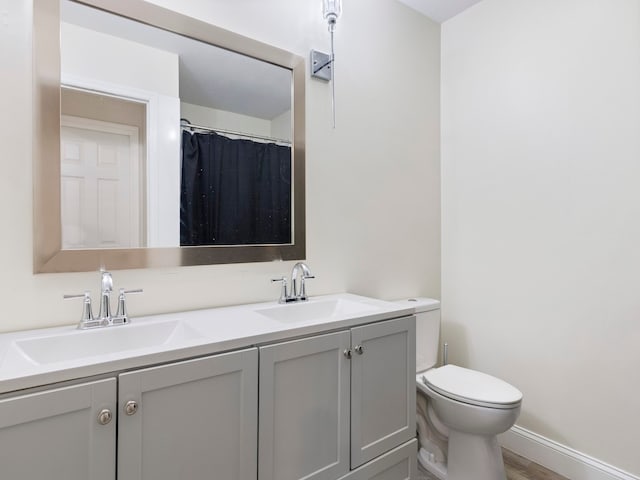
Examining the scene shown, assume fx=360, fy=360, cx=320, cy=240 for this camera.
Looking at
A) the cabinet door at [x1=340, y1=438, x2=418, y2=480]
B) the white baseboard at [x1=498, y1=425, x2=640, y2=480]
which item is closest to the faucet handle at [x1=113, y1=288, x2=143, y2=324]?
the cabinet door at [x1=340, y1=438, x2=418, y2=480]

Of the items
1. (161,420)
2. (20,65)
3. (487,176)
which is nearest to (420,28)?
(487,176)

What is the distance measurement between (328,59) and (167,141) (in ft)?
2.97

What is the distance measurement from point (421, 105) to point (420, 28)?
474 mm

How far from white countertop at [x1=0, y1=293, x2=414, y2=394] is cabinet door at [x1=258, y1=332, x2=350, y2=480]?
0.06 meters

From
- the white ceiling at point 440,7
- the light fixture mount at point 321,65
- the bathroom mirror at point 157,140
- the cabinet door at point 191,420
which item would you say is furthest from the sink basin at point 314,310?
the white ceiling at point 440,7

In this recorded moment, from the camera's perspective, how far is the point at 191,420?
3.12ft

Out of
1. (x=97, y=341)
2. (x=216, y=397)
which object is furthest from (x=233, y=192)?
(x=216, y=397)

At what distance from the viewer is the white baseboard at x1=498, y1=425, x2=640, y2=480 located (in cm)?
160

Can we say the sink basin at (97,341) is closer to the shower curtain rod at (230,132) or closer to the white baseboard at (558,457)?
the shower curtain rod at (230,132)

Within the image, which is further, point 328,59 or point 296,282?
point 328,59

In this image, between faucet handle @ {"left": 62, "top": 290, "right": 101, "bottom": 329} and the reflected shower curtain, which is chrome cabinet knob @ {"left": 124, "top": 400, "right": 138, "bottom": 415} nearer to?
faucet handle @ {"left": 62, "top": 290, "right": 101, "bottom": 329}

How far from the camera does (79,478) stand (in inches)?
31.9

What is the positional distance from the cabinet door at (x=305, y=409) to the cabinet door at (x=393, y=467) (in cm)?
9

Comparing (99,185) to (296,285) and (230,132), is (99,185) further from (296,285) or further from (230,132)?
(296,285)
